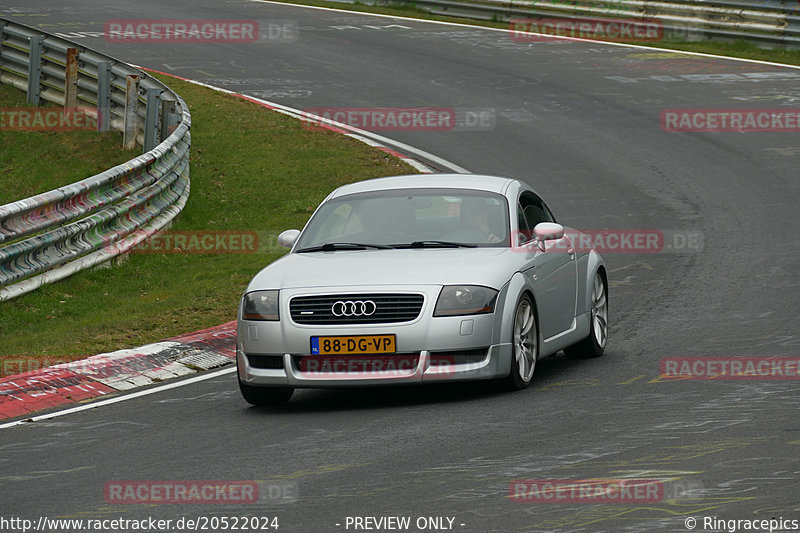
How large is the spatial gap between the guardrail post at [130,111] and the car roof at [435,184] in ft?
32.2

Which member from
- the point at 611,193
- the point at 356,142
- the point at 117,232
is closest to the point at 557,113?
the point at 356,142

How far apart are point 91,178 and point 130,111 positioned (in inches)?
226

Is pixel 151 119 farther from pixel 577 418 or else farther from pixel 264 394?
pixel 577 418

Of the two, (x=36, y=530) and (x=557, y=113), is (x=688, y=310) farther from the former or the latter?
(x=557, y=113)

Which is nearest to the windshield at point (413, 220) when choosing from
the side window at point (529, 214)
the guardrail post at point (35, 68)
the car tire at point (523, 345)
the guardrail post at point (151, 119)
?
A: the side window at point (529, 214)

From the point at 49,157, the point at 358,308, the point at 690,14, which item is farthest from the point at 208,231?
the point at 690,14

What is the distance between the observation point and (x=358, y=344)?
908cm

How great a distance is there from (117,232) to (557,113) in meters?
11.4

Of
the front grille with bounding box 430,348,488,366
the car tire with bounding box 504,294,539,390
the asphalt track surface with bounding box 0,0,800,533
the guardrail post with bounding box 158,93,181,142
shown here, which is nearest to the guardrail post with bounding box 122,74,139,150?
the guardrail post with bounding box 158,93,181,142

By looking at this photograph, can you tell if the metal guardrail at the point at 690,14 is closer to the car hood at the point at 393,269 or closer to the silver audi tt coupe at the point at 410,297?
the silver audi tt coupe at the point at 410,297

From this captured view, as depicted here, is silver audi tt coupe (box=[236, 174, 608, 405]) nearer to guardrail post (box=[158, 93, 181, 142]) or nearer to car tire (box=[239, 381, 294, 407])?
car tire (box=[239, 381, 294, 407])

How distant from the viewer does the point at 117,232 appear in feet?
50.3

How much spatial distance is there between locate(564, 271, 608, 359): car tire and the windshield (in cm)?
130

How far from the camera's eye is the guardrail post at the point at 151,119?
19.4m
